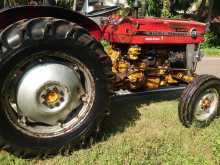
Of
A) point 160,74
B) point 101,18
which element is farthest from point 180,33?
point 101,18

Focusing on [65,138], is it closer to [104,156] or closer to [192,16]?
[104,156]

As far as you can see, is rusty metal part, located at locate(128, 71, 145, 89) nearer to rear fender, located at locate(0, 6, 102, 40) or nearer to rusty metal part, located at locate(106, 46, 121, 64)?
rusty metal part, located at locate(106, 46, 121, 64)

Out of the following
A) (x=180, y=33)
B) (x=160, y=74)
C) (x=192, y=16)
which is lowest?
(x=192, y=16)

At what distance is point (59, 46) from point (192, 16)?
54.5 ft

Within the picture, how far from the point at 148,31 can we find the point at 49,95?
1854 millimetres

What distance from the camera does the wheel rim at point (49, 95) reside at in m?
3.80

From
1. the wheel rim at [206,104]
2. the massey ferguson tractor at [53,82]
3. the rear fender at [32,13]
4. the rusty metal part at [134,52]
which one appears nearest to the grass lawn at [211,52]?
the wheel rim at [206,104]

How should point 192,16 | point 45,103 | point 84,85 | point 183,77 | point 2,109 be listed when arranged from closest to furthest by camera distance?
point 2,109
point 45,103
point 84,85
point 183,77
point 192,16

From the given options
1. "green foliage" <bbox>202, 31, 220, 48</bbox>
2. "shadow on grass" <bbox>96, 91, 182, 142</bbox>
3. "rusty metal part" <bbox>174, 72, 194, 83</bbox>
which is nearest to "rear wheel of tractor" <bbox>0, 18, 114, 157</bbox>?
"shadow on grass" <bbox>96, 91, 182, 142</bbox>

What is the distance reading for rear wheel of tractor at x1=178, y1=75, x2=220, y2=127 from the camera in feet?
16.1

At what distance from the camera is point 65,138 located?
3.99 meters

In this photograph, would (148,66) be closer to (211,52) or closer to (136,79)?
(136,79)

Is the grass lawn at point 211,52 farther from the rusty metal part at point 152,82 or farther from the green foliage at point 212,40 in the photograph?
the rusty metal part at point 152,82

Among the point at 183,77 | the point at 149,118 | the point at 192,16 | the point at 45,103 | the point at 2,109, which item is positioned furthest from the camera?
the point at 192,16
